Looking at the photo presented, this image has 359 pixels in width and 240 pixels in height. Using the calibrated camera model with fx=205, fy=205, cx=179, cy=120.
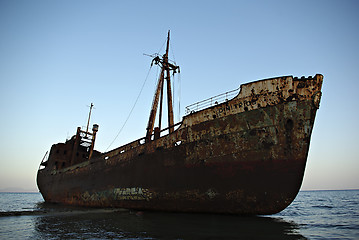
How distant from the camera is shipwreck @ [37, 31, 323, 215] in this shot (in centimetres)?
779

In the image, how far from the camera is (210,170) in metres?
8.83

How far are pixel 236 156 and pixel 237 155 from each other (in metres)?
0.06

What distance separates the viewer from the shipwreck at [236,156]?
25.6 feet

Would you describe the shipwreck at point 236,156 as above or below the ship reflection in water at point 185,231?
above

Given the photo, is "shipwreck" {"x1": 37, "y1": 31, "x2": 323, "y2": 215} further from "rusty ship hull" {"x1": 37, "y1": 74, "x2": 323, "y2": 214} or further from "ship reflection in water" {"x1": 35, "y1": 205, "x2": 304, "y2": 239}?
"ship reflection in water" {"x1": 35, "y1": 205, "x2": 304, "y2": 239}

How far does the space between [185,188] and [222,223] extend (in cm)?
251

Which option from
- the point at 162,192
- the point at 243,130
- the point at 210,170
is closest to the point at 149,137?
the point at 162,192

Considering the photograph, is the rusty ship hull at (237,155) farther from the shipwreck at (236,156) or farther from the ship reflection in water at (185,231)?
the ship reflection in water at (185,231)

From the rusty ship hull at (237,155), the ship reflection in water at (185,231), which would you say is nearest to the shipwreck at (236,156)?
the rusty ship hull at (237,155)

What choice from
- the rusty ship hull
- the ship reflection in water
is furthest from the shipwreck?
the ship reflection in water

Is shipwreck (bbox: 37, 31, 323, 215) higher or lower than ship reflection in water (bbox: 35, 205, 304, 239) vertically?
higher

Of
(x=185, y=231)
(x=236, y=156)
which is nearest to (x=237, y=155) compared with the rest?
(x=236, y=156)

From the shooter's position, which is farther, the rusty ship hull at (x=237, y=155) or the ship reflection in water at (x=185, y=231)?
the rusty ship hull at (x=237, y=155)

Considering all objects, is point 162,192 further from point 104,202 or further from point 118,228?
point 104,202
